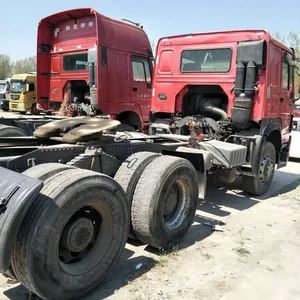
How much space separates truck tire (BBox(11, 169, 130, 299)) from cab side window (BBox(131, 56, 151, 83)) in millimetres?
6013

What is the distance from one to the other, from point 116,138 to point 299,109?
60.7 feet

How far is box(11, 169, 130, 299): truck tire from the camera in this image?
2.59 m

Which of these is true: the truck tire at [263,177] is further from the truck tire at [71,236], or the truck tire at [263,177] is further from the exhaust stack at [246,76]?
the truck tire at [71,236]

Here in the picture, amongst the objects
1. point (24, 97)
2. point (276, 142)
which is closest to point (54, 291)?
point (276, 142)

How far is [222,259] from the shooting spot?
392 centimetres

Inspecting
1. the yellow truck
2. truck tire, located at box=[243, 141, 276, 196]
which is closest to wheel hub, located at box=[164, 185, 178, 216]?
truck tire, located at box=[243, 141, 276, 196]

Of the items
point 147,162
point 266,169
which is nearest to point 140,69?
point 266,169

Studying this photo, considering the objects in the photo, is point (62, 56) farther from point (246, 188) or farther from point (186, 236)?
point (186, 236)

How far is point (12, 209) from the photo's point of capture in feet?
7.86

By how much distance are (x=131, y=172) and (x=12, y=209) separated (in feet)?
5.26

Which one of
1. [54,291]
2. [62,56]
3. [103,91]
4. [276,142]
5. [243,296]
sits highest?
[62,56]

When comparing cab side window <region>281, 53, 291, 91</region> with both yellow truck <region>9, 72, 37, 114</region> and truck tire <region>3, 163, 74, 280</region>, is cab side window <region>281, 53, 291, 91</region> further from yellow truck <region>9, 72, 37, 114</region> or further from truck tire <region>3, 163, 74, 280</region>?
yellow truck <region>9, 72, 37, 114</region>

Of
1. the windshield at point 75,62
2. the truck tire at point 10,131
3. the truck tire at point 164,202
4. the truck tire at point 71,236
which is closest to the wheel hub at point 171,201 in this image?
the truck tire at point 164,202

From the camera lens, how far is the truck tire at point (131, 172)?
12.3ft
